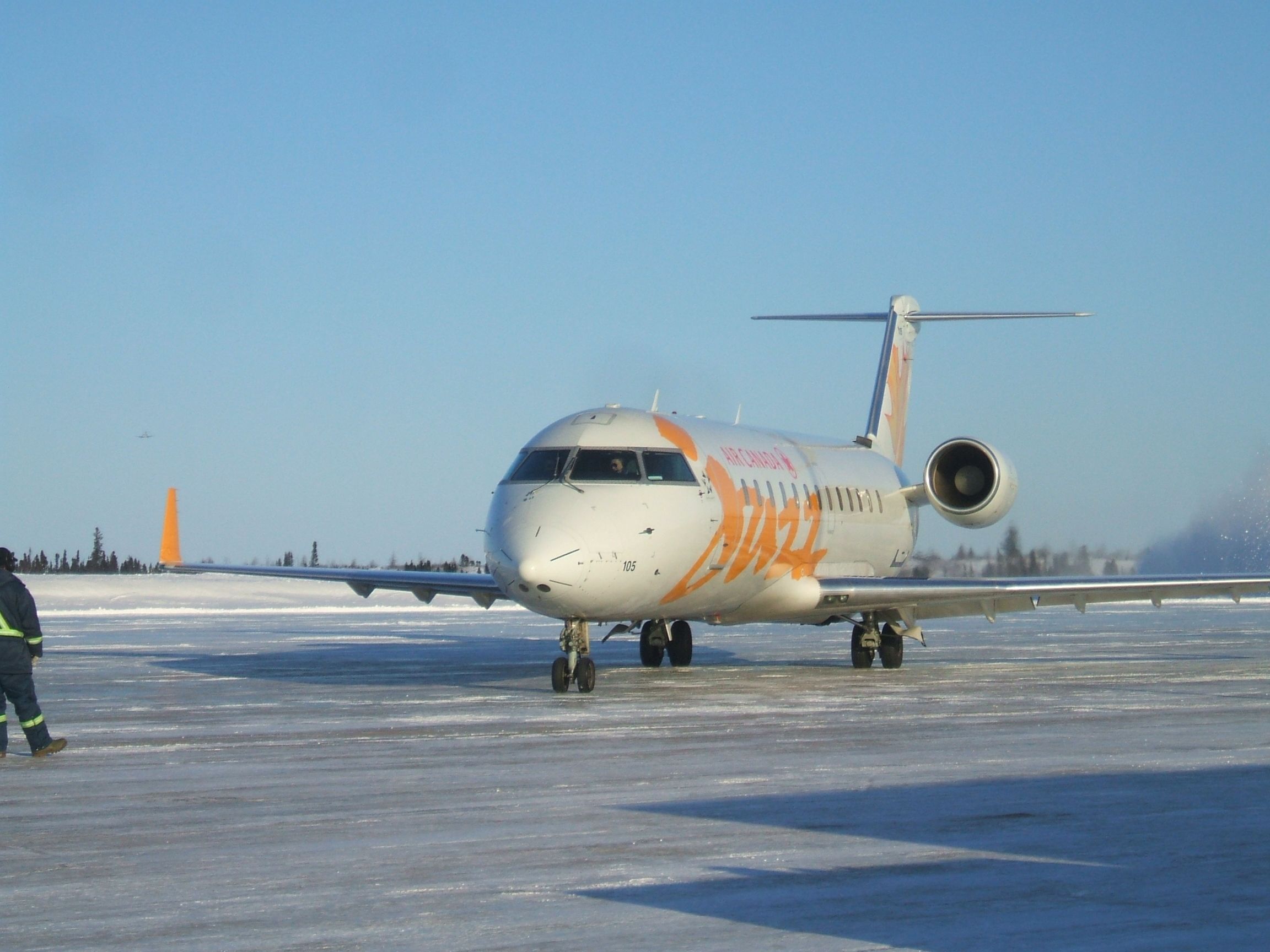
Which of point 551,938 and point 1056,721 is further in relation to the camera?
point 1056,721

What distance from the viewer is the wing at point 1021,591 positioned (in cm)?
1978

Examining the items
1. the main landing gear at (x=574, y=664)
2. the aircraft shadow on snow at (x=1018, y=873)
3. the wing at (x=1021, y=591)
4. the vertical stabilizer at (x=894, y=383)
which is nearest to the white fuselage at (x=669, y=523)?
the main landing gear at (x=574, y=664)

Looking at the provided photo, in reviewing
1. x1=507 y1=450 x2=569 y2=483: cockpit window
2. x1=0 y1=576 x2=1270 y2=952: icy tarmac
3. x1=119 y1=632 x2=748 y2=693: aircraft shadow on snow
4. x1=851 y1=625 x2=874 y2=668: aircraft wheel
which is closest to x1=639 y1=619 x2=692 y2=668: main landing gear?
x1=119 y1=632 x2=748 y2=693: aircraft shadow on snow

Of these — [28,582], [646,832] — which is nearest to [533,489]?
[646,832]

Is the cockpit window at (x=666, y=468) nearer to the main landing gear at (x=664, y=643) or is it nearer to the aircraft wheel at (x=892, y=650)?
the main landing gear at (x=664, y=643)

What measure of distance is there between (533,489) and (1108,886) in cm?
1083

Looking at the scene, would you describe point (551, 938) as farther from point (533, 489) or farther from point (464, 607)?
point (464, 607)

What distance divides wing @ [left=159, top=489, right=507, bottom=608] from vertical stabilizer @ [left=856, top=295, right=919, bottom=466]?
8.77m

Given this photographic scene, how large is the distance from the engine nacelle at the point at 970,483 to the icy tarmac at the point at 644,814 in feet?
12.4

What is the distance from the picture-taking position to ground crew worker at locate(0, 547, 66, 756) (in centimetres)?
1145

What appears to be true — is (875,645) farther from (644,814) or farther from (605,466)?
(644,814)

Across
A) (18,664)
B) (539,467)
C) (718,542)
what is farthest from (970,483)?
(18,664)

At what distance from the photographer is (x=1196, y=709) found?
14586 mm

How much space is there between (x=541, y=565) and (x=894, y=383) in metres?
14.2
